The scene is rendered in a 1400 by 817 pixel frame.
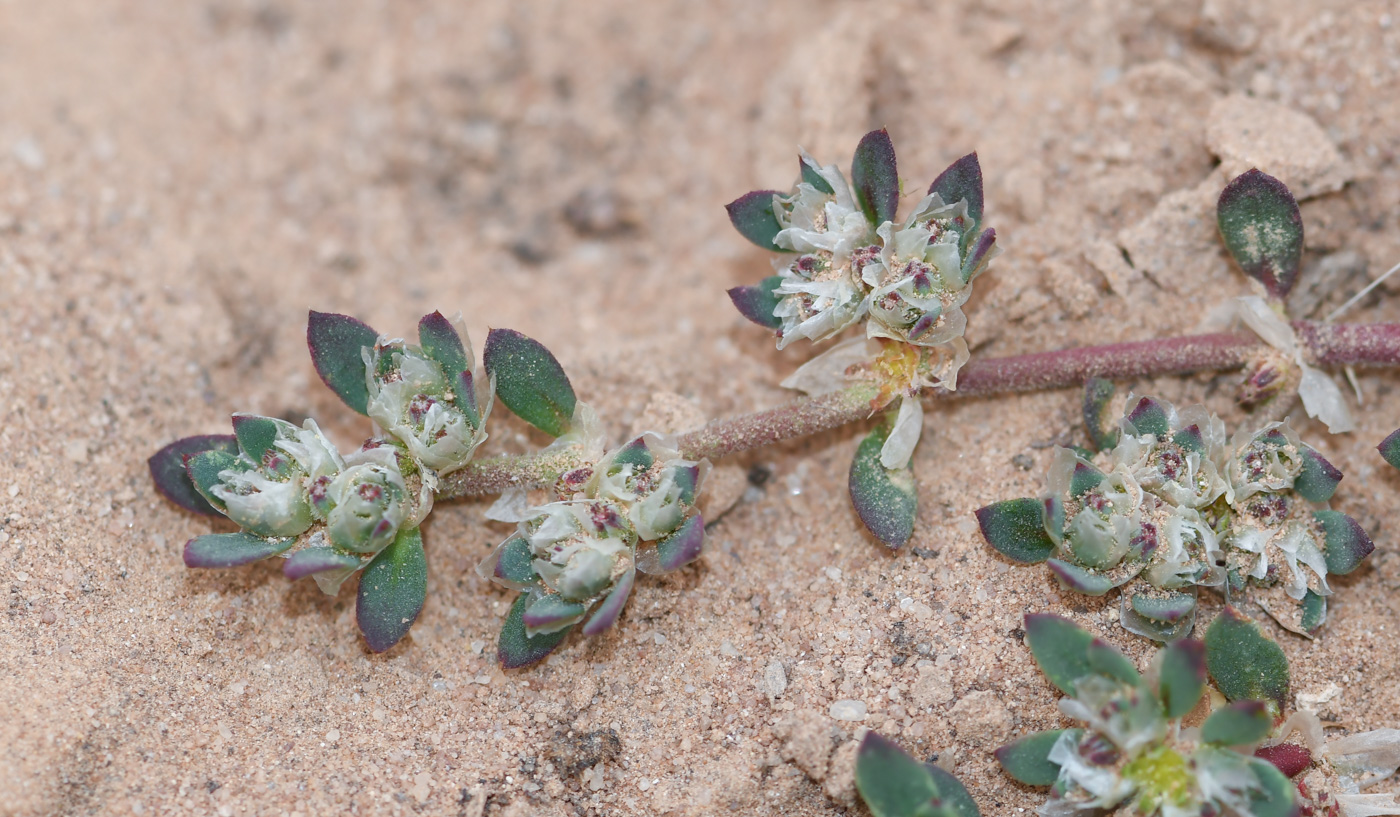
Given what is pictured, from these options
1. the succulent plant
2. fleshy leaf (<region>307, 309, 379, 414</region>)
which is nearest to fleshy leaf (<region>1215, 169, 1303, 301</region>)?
the succulent plant

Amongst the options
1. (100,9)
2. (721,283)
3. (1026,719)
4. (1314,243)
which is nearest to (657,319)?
(721,283)

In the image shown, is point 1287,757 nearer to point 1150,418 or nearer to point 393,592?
point 1150,418

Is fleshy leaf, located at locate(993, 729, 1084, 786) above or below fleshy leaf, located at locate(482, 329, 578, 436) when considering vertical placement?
below

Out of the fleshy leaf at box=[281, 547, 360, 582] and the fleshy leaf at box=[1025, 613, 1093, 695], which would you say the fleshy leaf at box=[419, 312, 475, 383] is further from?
the fleshy leaf at box=[1025, 613, 1093, 695]

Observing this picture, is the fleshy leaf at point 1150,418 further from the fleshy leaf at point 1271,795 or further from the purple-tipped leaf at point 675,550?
the purple-tipped leaf at point 675,550

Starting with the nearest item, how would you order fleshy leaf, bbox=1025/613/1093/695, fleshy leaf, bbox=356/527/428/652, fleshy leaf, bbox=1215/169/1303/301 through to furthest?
fleshy leaf, bbox=1025/613/1093/695 → fleshy leaf, bbox=356/527/428/652 → fleshy leaf, bbox=1215/169/1303/301

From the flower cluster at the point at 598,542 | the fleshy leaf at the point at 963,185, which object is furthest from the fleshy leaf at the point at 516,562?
the fleshy leaf at the point at 963,185

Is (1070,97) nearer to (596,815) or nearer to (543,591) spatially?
(543,591)
